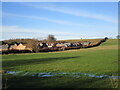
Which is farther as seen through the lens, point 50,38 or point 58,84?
point 50,38

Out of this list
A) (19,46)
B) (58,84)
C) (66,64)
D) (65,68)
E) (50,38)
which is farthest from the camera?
(50,38)

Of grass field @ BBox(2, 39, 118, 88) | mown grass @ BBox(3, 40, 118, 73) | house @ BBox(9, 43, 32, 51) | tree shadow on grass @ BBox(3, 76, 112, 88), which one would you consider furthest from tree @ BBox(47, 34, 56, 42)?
tree shadow on grass @ BBox(3, 76, 112, 88)

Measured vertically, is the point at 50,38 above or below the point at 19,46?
above

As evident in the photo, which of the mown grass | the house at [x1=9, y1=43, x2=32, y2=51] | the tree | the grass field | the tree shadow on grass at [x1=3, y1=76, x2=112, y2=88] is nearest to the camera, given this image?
the tree shadow on grass at [x1=3, y1=76, x2=112, y2=88]

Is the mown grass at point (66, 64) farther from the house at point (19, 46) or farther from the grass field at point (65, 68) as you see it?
the house at point (19, 46)

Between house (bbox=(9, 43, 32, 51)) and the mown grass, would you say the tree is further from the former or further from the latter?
the mown grass

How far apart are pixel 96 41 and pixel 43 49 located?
21323 millimetres

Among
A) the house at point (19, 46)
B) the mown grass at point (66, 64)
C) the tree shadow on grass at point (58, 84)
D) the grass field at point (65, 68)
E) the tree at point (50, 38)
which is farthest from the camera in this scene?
the tree at point (50, 38)

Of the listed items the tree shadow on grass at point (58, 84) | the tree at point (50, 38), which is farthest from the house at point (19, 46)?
the tree shadow on grass at point (58, 84)

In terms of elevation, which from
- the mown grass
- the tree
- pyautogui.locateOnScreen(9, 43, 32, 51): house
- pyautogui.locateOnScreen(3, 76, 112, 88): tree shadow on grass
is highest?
the tree

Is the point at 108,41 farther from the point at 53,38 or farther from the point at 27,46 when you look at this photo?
the point at 27,46

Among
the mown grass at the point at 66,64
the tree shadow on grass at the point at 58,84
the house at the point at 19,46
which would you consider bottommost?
the mown grass at the point at 66,64

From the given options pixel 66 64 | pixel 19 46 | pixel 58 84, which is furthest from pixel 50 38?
pixel 58 84

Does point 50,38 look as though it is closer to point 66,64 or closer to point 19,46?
point 19,46
